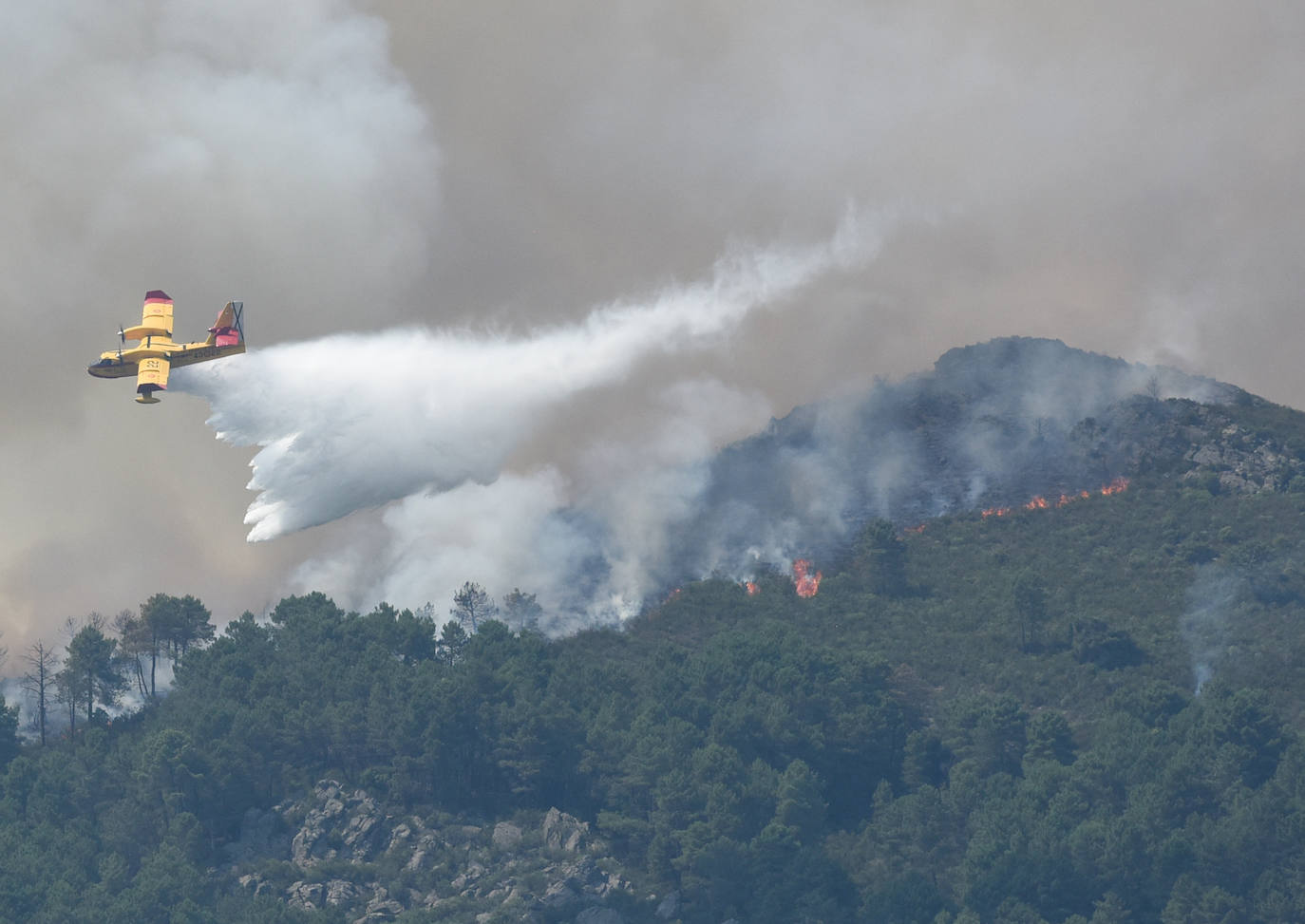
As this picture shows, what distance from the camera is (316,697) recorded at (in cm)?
17625

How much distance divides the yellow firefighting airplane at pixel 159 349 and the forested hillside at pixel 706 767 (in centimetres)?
2886

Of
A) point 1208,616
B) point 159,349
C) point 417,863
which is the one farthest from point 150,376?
point 1208,616

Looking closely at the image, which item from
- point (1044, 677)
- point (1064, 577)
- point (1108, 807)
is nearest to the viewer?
point (1108, 807)

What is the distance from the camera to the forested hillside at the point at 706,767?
6063 inches

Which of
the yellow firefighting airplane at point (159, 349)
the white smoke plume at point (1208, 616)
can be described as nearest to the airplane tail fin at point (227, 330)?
the yellow firefighting airplane at point (159, 349)

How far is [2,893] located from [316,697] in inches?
1107

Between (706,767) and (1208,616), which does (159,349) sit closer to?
(706,767)

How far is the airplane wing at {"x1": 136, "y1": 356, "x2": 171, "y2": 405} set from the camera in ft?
493

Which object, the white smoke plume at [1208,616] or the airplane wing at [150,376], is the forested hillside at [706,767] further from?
the airplane wing at [150,376]

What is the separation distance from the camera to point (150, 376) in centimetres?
15075

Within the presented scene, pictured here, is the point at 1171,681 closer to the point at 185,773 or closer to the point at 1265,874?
the point at 1265,874

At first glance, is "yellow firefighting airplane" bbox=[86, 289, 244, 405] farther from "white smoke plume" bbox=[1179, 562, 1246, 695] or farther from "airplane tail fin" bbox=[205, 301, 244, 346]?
"white smoke plume" bbox=[1179, 562, 1246, 695]

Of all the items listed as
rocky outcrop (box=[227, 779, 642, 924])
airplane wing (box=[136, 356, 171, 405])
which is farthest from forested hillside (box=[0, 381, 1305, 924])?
airplane wing (box=[136, 356, 171, 405])

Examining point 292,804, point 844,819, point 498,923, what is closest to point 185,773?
point 292,804
